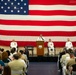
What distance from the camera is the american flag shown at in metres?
18.6

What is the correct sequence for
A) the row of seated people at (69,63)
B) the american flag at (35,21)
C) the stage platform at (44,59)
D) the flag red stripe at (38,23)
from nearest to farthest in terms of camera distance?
1. the row of seated people at (69,63)
2. the stage platform at (44,59)
3. the american flag at (35,21)
4. the flag red stripe at (38,23)

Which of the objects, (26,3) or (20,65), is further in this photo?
(26,3)

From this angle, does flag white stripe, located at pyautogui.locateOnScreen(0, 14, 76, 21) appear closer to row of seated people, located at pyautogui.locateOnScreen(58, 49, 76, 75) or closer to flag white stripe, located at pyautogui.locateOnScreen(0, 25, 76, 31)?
flag white stripe, located at pyautogui.locateOnScreen(0, 25, 76, 31)

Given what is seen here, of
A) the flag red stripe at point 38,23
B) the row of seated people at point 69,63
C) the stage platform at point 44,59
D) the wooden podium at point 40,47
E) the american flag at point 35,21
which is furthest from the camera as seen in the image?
the flag red stripe at point 38,23

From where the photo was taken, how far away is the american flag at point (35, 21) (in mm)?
18625

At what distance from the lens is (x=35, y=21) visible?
61.6 ft

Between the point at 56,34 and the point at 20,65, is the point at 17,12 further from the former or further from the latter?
the point at 20,65

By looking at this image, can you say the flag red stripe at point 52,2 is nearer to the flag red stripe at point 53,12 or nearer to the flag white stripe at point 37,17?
the flag red stripe at point 53,12

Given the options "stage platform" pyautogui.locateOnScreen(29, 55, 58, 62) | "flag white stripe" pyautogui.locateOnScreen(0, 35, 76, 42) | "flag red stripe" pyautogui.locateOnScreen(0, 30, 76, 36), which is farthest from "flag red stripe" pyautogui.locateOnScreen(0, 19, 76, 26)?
"stage platform" pyautogui.locateOnScreen(29, 55, 58, 62)

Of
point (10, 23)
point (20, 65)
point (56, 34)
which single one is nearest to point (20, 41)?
point (10, 23)

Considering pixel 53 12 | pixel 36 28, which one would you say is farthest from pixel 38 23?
pixel 53 12

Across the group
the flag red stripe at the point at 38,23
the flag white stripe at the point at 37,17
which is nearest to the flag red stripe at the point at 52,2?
the flag white stripe at the point at 37,17

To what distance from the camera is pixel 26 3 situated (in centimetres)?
1862

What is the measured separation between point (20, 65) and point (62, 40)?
11490 mm
